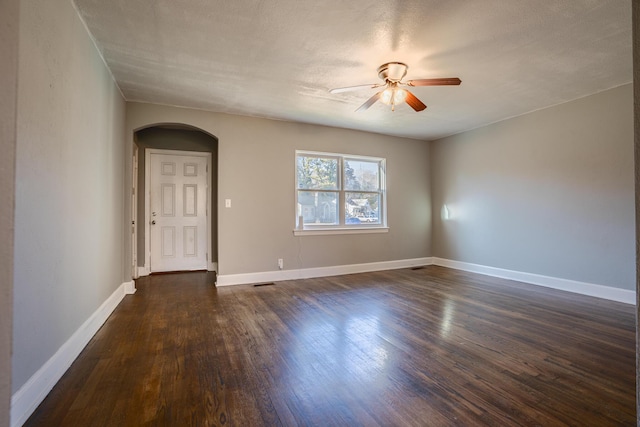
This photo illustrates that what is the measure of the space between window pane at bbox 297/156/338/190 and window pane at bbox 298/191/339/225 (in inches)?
4.8

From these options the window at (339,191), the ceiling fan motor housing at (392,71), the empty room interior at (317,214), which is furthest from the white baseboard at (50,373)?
the ceiling fan motor housing at (392,71)

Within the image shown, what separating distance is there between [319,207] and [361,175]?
1.09m

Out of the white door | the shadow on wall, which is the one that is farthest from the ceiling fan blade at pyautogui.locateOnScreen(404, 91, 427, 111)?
the white door

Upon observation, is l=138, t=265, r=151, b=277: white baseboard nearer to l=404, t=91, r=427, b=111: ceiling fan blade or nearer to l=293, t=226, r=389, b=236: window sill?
l=293, t=226, r=389, b=236: window sill

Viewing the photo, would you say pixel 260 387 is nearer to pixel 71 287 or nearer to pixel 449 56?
pixel 71 287

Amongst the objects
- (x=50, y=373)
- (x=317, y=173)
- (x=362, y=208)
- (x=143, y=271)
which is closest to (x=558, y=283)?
(x=362, y=208)

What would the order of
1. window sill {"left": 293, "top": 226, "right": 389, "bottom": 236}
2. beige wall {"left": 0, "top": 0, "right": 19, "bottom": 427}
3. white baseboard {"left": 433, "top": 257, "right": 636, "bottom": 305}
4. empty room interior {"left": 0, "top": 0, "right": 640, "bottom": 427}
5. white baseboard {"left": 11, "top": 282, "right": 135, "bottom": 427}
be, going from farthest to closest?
1. window sill {"left": 293, "top": 226, "right": 389, "bottom": 236}
2. white baseboard {"left": 433, "top": 257, "right": 636, "bottom": 305}
3. empty room interior {"left": 0, "top": 0, "right": 640, "bottom": 427}
4. white baseboard {"left": 11, "top": 282, "right": 135, "bottom": 427}
5. beige wall {"left": 0, "top": 0, "right": 19, "bottom": 427}

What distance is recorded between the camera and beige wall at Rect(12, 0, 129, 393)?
1.52 metres

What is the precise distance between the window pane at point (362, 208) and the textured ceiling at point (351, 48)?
1.86 meters

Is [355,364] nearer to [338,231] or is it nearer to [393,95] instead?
[393,95]

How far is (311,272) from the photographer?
4.90 metres

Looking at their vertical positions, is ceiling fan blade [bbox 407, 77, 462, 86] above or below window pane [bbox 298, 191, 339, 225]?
above

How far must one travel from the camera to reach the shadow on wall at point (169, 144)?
16.2 ft

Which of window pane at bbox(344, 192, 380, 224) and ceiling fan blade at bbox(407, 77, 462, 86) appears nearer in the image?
ceiling fan blade at bbox(407, 77, 462, 86)
